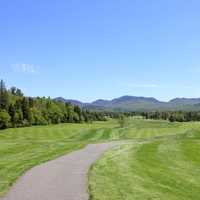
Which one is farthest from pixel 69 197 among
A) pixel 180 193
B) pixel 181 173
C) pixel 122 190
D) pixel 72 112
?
pixel 72 112

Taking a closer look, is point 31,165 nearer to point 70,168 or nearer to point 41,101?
point 70,168

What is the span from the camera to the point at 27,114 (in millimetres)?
118125

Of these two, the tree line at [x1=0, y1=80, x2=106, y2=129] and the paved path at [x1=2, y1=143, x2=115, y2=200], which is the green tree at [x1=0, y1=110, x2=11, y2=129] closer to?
the tree line at [x1=0, y1=80, x2=106, y2=129]

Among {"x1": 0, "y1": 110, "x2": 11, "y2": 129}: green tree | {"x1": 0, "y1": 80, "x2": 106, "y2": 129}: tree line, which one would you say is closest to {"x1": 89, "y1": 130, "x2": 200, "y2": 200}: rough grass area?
{"x1": 0, "y1": 110, "x2": 11, "y2": 129}: green tree

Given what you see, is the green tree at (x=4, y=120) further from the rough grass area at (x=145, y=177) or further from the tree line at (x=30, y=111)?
the rough grass area at (x=145, y=177)

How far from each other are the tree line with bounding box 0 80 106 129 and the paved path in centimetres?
9097

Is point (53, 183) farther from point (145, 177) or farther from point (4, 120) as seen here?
point (4, 120)

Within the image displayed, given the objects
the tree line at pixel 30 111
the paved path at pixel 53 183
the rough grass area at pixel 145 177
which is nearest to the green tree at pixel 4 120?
the tree line at pixel 30 111

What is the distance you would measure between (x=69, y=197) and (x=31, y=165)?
8434 mm

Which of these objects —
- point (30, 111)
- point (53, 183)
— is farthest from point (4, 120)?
point (53, 183)

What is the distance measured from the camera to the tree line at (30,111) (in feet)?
374

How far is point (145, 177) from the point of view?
19109 mm

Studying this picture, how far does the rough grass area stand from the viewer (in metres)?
15.0

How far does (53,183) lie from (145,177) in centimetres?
476
